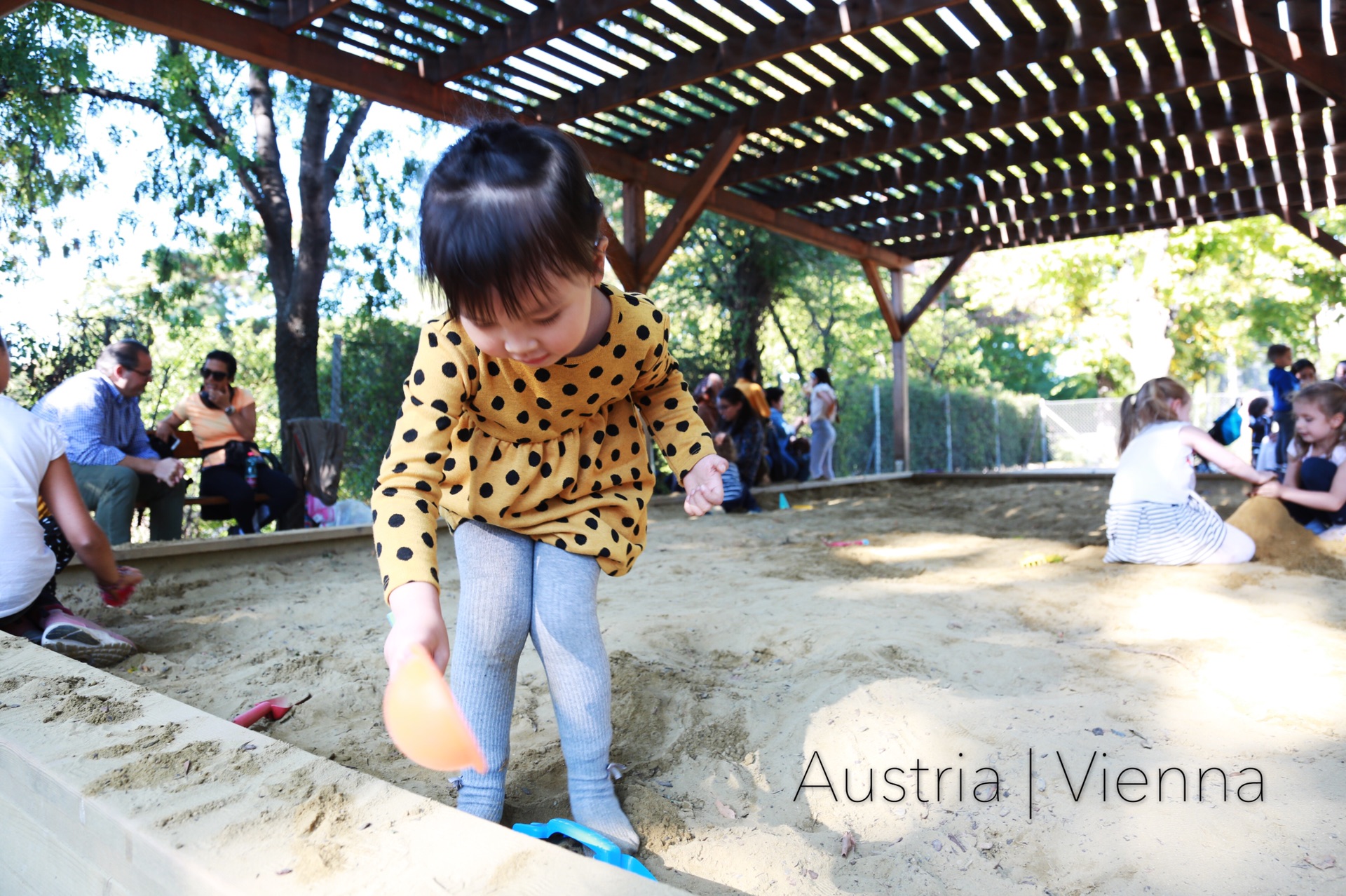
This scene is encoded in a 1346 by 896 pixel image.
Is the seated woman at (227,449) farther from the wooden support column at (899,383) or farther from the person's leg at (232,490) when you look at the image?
the wooden support column at (899,383)

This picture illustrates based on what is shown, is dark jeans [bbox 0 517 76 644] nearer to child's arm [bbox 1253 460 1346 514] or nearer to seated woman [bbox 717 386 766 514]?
child's arm [bbox 1253 460 1346 514]

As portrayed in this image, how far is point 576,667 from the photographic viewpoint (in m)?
1.65

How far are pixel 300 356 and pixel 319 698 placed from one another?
6741 mm

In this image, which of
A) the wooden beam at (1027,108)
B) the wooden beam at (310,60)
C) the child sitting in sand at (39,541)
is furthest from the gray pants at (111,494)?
the wooden beam at (1027,108)

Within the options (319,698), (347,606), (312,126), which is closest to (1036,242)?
(312,126)

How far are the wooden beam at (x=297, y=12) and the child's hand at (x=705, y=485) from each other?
3.94 m

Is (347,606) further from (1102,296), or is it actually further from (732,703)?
(1102,296)

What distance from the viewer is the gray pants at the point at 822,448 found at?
11.0 metres

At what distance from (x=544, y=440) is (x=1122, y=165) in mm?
8122

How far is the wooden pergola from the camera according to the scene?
4.94m

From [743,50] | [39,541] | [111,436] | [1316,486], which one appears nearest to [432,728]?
[39,541]

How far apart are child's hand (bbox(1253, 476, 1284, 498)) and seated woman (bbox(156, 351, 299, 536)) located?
17.7 feet

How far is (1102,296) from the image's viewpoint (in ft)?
57.6

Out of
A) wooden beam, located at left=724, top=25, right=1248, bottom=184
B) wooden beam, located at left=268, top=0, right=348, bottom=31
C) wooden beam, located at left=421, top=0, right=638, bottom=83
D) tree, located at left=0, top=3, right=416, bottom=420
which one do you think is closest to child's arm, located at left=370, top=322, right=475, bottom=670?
wooden beam, located at left=268, top=0, right=348, bottom=31
